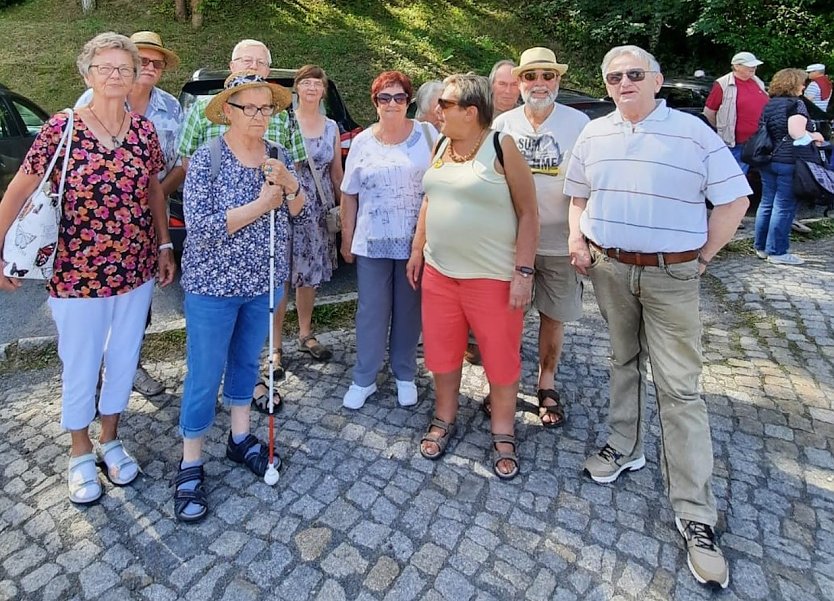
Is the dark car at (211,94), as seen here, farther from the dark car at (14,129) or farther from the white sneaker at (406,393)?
the dark car at (14,129)

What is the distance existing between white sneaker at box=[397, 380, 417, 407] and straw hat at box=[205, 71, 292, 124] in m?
1.74

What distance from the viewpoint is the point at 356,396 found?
3.65m

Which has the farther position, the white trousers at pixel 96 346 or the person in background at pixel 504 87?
the person in background at pixel 504 87

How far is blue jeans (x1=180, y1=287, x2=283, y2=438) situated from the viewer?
268 cm

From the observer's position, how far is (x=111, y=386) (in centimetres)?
292

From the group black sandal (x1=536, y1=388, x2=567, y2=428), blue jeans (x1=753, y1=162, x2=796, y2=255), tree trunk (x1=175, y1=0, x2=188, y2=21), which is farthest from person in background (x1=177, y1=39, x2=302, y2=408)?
tree trunk (x1=175, y1=0, x2=188, y2=21)

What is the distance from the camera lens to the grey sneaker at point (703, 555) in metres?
2.40

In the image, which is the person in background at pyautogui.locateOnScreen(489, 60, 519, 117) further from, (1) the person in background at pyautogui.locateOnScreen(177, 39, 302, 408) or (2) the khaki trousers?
(2) the khaki trousers

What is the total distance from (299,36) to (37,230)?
13.2m

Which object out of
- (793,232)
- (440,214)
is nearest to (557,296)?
(440,214)

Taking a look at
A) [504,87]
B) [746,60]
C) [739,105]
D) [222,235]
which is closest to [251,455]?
[222,235]

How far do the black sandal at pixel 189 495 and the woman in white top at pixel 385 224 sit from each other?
101 centimetres

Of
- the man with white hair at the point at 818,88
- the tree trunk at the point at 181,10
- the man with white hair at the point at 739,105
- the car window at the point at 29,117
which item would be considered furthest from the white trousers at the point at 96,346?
→ the tree trunk at the point at 181,10

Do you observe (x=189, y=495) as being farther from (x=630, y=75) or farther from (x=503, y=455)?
(x=630, y=75)
